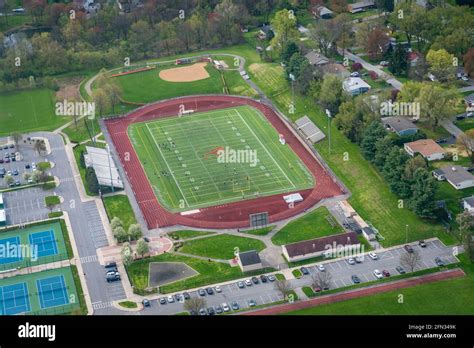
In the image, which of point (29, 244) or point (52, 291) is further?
point (29, 244)

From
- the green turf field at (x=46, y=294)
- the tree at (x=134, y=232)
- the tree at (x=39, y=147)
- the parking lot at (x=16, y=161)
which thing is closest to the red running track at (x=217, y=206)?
the tree at (x=134, y=232)

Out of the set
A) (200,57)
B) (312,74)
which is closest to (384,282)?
(312,74)

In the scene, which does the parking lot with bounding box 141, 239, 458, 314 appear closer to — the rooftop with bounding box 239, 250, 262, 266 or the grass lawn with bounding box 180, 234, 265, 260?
the rooftop with bounding box 239, 250, 262, 266

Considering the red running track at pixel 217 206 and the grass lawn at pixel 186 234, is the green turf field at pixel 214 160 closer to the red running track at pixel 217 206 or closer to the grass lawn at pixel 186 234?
the red running track at pixel 217 206

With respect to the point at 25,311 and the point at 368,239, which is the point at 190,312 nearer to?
Answer: the point at 25,311

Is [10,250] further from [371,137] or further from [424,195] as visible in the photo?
[424,195]

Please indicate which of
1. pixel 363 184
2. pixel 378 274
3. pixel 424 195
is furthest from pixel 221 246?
pixel 424 195
